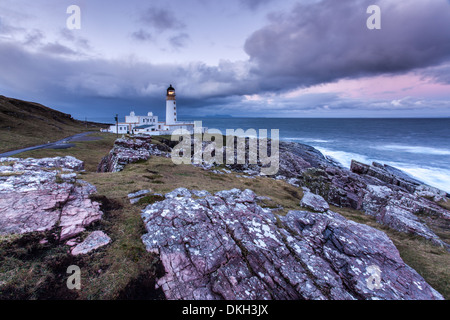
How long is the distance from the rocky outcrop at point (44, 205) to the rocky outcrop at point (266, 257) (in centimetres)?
373

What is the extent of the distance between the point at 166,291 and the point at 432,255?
19.4 m

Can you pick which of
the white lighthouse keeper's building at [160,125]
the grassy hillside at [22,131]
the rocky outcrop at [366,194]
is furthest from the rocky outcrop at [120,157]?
the white lighthouse keeper's building at [160,125]

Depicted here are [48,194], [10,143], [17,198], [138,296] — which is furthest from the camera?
[10,143]

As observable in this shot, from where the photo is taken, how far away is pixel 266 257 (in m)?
9.70

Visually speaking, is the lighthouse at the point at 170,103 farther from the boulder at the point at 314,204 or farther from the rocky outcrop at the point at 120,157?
the boulder at the point at 314,204

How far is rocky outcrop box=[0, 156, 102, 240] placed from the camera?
9.21m

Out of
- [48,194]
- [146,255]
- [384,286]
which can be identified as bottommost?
[384,286]

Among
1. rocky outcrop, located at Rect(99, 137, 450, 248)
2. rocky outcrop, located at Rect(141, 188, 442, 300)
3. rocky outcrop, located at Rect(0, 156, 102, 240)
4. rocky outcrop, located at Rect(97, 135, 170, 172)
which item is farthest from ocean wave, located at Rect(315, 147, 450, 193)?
rocky outcrop, located at Rect(0, 156, 102, 240)

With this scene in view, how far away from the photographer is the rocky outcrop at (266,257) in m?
8.10

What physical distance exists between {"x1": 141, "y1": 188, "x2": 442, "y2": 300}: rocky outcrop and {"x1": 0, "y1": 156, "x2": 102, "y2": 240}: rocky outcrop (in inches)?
147

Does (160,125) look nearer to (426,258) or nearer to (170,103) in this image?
(170,103)
